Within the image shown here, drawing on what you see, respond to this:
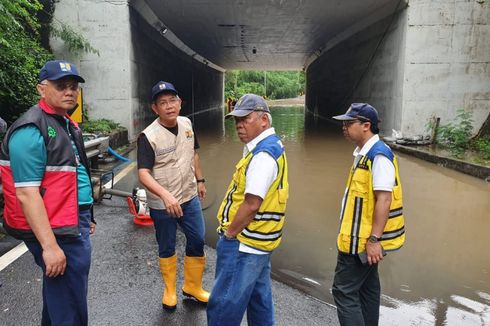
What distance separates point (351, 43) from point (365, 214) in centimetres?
1915

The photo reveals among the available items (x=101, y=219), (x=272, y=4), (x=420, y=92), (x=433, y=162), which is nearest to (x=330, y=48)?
(x=272, y=4)

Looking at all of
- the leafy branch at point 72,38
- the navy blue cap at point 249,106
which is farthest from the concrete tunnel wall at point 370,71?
the navy blue cap at point 249,106

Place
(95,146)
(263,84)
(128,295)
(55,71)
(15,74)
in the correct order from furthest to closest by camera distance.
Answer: (263,84), (15,74), (95,146), (128,295), (55,71)

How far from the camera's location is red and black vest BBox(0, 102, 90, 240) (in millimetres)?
2260

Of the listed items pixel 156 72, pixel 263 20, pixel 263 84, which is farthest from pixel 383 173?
pixel 263 84

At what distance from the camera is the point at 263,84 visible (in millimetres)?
82938

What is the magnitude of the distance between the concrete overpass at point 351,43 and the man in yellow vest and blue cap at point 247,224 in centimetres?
1156

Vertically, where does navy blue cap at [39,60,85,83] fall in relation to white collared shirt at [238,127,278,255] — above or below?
above

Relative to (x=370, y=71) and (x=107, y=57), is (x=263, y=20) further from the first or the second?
(x=107, y=57)

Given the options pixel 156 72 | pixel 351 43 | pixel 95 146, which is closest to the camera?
pixel 95 146

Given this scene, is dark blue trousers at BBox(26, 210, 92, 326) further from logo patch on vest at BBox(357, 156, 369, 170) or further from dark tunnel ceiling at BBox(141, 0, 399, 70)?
dark tunnel ceiling at BBox(141, 0, 399, 70)

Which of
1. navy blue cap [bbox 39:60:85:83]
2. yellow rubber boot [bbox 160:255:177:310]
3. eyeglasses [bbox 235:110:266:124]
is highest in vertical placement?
navy blue cap [bbox 39:60:85:83]

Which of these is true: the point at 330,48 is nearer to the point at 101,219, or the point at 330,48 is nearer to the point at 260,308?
the point at 101,219

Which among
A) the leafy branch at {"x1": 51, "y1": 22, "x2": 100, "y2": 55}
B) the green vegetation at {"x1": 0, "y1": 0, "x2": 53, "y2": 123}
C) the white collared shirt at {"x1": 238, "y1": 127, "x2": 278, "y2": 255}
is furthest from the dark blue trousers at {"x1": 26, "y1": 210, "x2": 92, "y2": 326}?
the leafy branch at {"x1": 51, "y1": 22, "x2": 100, "y2": 55}
